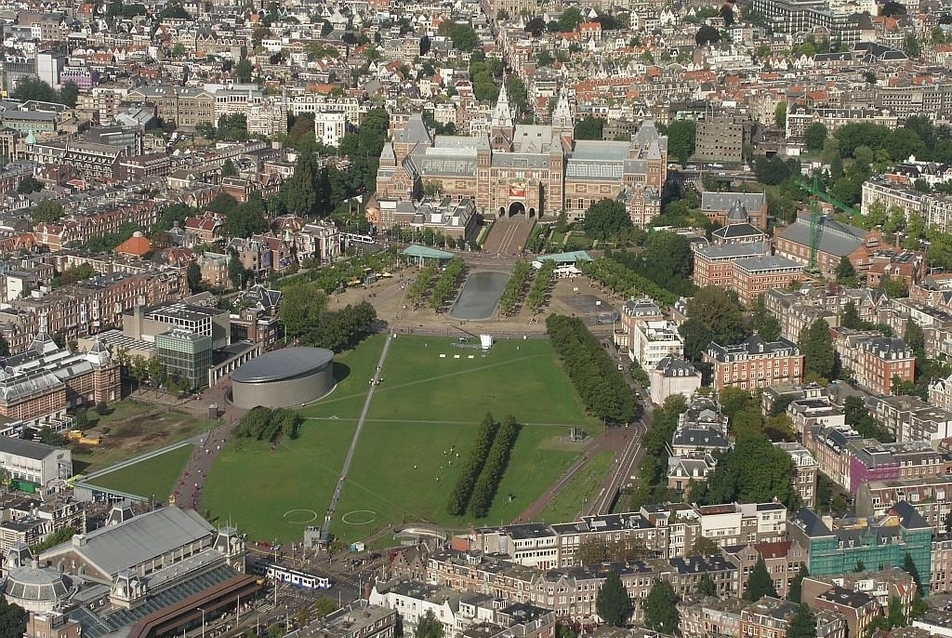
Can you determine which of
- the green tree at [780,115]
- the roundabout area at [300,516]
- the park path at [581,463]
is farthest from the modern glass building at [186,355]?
the green tree at [780,115]

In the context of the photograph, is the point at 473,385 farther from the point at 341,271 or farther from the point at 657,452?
the point at 341,271

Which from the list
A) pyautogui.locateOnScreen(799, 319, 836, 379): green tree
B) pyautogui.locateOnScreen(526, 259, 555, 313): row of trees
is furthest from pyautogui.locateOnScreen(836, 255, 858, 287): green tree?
pyautogui.locateOnScreen(526, 259, 555, 313): row of trees

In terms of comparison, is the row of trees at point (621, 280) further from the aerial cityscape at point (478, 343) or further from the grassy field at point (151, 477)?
the grassy field at point (151, 477)

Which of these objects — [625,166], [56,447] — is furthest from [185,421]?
[625,166]

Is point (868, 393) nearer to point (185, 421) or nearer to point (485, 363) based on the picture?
point (485, 363)

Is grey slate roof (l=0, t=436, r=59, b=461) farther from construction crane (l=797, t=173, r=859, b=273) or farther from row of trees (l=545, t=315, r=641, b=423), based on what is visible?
construction crane (l=797, t=173, r=859, b=273)

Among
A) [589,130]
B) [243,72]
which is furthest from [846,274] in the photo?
[243,72]

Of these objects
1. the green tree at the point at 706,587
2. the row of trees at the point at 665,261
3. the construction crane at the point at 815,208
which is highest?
the construction crane at the point at 815,208
